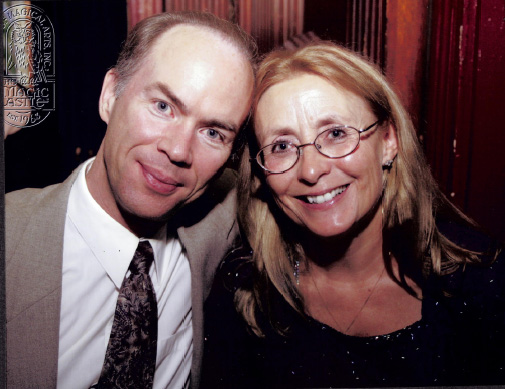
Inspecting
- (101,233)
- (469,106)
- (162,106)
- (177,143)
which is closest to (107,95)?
(162,106)

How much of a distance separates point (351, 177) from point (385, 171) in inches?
9.6

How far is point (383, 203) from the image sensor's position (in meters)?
1.51

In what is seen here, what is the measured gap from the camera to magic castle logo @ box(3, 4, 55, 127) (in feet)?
4.40

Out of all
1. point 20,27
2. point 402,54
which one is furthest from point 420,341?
point 20,27

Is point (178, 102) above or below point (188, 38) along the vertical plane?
below

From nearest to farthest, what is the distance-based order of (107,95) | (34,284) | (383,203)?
1. (34,284)
2. (107,95)
3. (383,203)

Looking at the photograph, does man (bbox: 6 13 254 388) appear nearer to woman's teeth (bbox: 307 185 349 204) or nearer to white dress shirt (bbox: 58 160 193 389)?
white dress shirt (bbox: 58 160 193 389)

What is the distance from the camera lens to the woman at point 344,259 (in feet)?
4.34

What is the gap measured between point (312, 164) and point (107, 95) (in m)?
0.82

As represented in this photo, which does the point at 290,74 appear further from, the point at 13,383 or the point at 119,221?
the point at 13,383

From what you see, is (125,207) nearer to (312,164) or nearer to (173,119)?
(173,119)

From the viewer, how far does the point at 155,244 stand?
1409mm

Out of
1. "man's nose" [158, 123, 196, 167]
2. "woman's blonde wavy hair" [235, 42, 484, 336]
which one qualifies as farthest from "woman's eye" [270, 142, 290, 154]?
"man's nose" [158, 123, 196, 167]

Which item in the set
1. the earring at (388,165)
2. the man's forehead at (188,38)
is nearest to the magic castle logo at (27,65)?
the man's forehead at (188,38)
